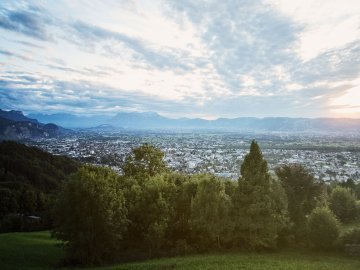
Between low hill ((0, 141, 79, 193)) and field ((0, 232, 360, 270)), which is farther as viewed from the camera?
low hill ((0, 141, 79, 193))

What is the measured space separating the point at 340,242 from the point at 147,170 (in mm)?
26894

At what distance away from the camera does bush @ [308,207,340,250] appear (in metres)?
37.2

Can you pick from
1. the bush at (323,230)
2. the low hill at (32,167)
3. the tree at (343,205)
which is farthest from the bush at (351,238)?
the low hill at (32,167)

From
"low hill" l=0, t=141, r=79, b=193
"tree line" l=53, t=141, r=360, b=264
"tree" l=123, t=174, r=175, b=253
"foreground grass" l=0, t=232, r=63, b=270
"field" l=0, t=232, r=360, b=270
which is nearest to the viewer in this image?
"field" l=0, t=232, r=360, b=270

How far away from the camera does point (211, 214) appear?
36.6 metres

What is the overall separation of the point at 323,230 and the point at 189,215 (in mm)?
14917

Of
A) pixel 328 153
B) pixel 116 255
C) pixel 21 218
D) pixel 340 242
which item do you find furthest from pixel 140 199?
pixel 328 153

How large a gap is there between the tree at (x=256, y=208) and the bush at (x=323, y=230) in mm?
3469

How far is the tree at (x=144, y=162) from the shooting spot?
50469 mm

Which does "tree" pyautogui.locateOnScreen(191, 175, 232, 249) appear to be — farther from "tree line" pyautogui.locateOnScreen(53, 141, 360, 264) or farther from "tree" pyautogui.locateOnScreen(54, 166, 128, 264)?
"tree" pyautogui.locateOnScreen(54, 166, 128, 264)

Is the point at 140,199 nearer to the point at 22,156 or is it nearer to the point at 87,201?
the point at 87,201

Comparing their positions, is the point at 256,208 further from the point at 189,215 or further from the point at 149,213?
the point at 149,213

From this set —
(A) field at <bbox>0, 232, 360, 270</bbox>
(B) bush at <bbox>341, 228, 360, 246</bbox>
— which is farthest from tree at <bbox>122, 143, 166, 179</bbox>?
(B) bush at <bbox>341, 228, 360, 246</bbox>

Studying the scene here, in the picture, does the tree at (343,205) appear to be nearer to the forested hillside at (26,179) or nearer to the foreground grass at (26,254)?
the foreground grass at (26,254)
